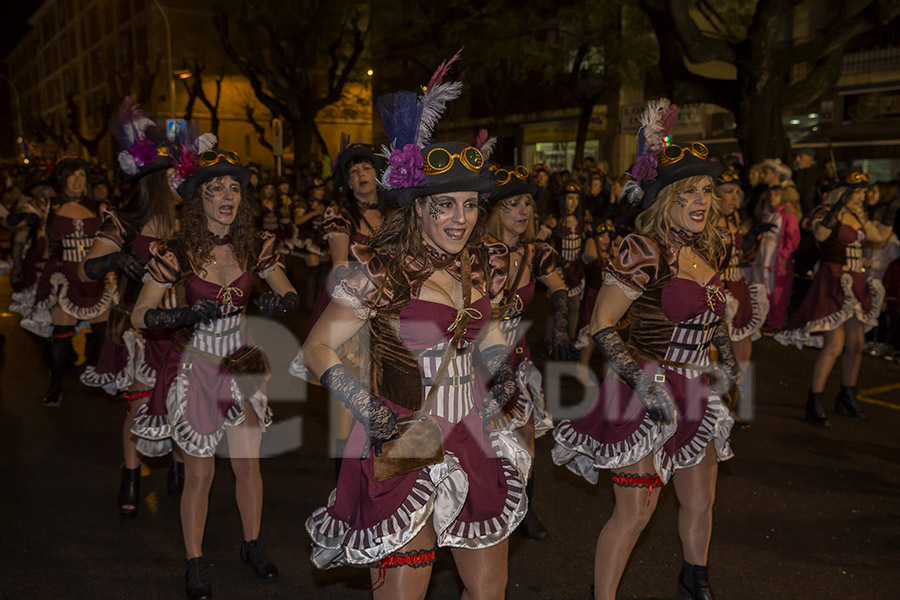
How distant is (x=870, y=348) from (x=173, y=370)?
357 inches

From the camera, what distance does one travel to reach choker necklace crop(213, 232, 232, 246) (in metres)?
4.29

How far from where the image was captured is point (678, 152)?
12.4 ft

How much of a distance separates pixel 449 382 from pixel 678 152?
5.47 feet

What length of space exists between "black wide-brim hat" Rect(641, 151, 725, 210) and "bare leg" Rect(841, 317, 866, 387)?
14.4ft

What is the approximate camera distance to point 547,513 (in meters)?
5.43

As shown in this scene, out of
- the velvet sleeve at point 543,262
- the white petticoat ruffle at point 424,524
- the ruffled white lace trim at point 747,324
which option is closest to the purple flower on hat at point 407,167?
the white petticoat ruffle at point 424,524

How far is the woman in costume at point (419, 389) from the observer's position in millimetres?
2918

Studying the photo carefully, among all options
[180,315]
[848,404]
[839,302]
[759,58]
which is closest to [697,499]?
[180,315]

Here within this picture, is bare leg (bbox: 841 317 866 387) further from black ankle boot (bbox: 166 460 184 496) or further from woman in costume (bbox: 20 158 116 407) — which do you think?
woman in costume (bbox: 20 158 116 407)

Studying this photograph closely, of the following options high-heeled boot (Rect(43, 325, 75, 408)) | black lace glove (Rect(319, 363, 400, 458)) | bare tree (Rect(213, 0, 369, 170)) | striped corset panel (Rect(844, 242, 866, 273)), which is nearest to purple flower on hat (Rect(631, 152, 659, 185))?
black lace glove (Rect(319, 363, 400, 458))

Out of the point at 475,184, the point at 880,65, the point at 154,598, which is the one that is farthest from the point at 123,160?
the point at 880,65

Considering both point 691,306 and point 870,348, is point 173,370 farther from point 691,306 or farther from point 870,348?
point 870,348

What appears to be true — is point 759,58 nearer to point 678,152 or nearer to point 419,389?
point 678,152

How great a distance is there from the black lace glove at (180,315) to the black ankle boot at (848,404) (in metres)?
6.03
